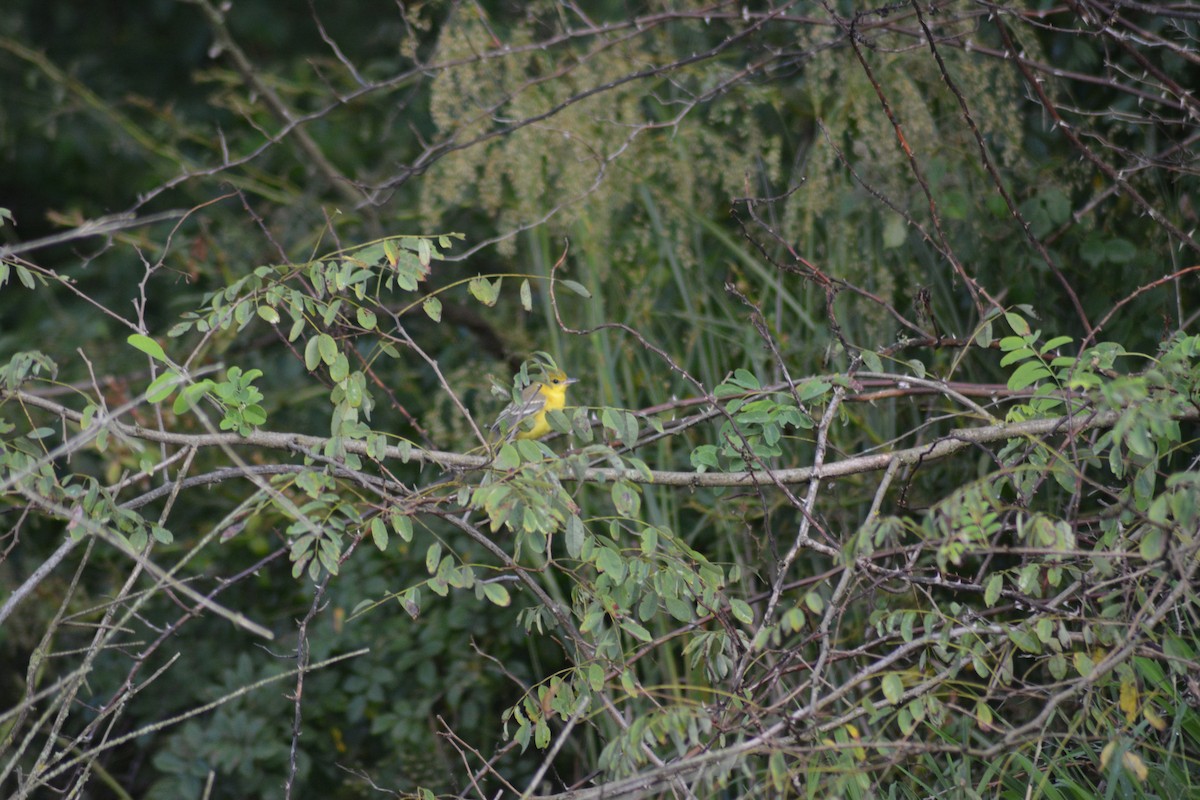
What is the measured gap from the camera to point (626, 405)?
146 inches

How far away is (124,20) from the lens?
638 cm

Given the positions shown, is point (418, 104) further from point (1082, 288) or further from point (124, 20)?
point (1082, 288)

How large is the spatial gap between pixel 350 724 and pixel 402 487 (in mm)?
2398

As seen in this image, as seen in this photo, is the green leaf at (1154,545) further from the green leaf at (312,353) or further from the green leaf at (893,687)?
the green leaf at (312,353)

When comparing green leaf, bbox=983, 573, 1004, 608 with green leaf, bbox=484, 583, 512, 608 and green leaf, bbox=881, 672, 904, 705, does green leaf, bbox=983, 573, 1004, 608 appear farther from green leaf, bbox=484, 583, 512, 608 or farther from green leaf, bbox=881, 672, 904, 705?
green leaf, bbox=484, 583, 512, 608

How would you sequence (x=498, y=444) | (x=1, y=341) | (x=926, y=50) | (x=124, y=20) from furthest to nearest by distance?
(x=124, y=20) < (x=1, y=341) < (x=926, y=50) < (x=498, y=444)

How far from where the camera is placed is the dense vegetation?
7.05 ft

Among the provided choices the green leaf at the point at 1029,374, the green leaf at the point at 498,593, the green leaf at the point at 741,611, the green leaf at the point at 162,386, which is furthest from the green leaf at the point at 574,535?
the green leaf at the point at 1029,374

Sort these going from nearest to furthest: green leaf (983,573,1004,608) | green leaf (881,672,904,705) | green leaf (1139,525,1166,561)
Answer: green leaf (1139,525,1166,561), green leaf (881,672,904,705), green leaf (983,573,1004,608)

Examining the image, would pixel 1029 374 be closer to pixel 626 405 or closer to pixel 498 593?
pixel 498 593

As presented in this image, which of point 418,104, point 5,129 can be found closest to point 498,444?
point 418,104

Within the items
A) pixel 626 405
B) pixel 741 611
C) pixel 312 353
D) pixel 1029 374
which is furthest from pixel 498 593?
pixel 626 405

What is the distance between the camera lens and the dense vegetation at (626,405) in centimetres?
215

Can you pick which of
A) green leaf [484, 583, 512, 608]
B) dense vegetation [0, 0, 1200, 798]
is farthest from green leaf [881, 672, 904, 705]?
green leaf [484, 583, 512, 608]
